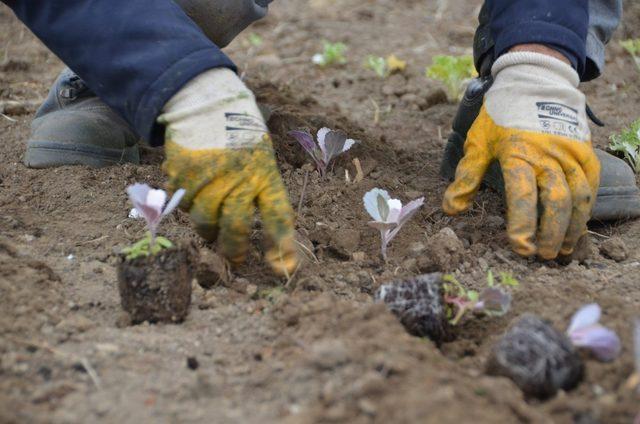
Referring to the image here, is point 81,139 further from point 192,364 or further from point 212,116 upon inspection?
point 192,364

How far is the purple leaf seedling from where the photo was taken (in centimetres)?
158

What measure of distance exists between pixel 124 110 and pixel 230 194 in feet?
1.70

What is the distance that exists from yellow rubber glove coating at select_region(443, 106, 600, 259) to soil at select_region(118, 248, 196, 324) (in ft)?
2.87

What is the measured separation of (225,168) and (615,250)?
4.47ft

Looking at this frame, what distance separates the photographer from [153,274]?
6.10ft

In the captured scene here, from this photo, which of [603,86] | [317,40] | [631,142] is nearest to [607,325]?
[631,142]

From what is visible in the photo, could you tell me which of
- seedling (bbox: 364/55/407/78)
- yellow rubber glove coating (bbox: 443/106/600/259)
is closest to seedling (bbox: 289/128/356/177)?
yellow rubber glove coating (bbox: 443/106/600/259)

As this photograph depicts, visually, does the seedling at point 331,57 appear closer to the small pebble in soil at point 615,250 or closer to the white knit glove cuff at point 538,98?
the white knit glove cuff at point 538,98

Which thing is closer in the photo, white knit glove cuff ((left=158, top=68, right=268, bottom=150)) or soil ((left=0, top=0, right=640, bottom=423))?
soil ((left=0, top=0, right=640, bottom=423))

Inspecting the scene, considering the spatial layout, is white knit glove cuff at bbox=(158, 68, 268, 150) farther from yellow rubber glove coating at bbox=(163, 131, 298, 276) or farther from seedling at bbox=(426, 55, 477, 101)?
seedling at bbox=(426, 55, 477, 101)

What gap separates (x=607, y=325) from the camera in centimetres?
173

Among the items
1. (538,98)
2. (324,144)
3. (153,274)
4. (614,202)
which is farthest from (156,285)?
(614,202)

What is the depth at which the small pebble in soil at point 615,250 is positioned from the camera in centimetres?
236

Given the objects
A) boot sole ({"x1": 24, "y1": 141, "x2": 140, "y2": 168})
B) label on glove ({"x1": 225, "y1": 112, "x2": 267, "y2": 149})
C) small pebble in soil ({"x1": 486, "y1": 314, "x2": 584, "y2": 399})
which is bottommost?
boot sole ({"x1": 24, "y1": 141, "x2": 140, "y2": 168})
